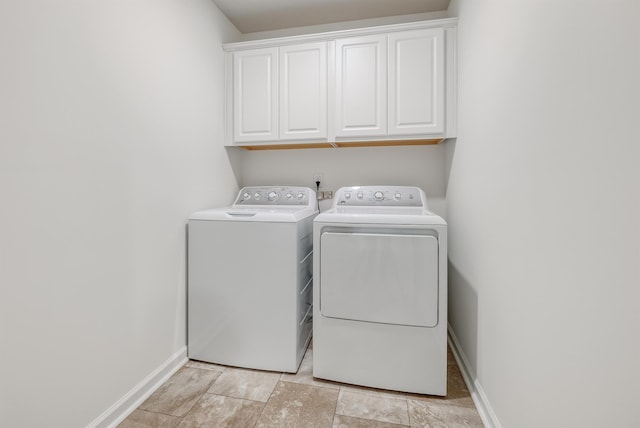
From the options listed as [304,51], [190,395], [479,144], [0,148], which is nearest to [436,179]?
[479,144]

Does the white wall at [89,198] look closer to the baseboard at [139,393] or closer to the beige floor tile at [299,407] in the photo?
the baseboard at [139,393]

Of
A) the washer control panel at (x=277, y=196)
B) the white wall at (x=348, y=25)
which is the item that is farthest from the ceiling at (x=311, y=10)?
the washer control panel at (x=277, y=196)

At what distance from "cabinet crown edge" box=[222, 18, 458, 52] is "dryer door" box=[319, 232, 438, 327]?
1.50 metres

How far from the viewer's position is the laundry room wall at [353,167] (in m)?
2.39

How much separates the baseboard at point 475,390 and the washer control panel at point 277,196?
1435 millimetres

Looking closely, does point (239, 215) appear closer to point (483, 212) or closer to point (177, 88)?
point (177, 88)

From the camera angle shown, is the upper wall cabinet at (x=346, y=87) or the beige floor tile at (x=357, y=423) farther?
the upper wall cabinet at (x=346, y=87)

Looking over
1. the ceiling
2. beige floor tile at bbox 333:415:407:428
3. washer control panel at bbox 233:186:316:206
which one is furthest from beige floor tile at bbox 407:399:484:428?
the ceiling

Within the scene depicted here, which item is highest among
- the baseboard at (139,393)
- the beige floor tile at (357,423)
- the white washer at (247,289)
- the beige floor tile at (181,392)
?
the white washer at (247,289)

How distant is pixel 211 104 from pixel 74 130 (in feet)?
3.64

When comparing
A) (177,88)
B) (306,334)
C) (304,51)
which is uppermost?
(304,51)

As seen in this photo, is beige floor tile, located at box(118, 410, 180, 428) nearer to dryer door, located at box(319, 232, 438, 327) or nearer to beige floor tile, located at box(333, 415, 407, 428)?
beige floor tile, located at box(333, 415, 407, 428)

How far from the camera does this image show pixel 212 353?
181cm

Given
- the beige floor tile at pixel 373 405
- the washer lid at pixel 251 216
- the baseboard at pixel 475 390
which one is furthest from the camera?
the washer lid at pixel 251 216
